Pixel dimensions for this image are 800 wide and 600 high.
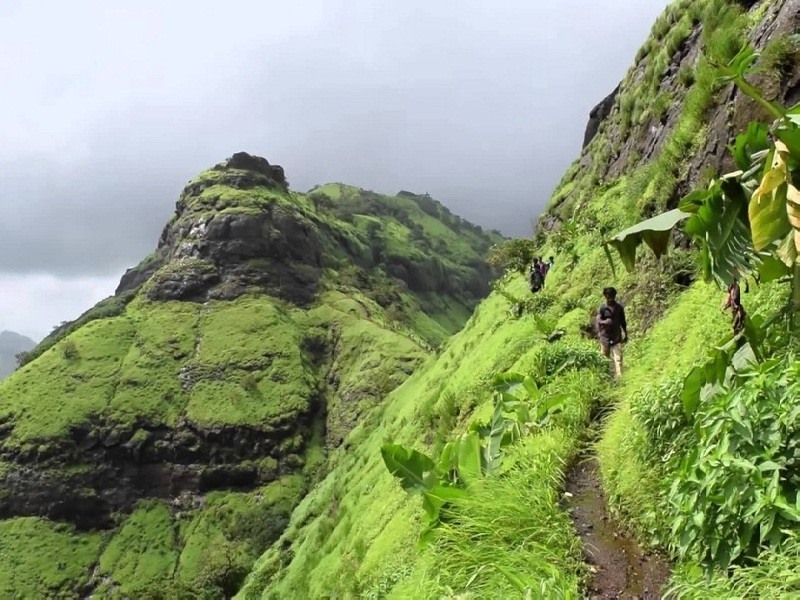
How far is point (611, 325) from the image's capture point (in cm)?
1164

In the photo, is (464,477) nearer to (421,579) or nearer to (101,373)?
(421,579)

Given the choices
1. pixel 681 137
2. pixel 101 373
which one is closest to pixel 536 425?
pixel 681 137

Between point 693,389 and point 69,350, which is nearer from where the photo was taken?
point 693,389

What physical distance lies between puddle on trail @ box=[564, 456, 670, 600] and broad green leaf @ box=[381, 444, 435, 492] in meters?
1.89

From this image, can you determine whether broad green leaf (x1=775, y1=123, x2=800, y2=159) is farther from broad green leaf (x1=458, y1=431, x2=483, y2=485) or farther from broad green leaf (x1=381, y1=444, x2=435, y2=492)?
broad green leaf (x1=381, y1=444, x2=435, y2=492)

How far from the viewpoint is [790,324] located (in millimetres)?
5777

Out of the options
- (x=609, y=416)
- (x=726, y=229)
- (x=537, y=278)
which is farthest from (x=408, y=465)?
(x=537, y=278)

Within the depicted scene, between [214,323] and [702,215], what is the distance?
15228cm

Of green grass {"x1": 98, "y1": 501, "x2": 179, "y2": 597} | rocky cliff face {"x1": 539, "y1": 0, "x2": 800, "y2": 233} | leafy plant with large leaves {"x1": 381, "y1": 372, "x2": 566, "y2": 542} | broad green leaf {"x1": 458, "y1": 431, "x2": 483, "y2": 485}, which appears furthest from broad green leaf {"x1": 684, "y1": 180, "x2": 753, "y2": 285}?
green grass {"x1": 98, "y1": 501, "x2": 179, "y2": 597}

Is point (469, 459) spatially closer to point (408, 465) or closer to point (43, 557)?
point (408, 465)

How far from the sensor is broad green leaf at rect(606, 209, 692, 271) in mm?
5305

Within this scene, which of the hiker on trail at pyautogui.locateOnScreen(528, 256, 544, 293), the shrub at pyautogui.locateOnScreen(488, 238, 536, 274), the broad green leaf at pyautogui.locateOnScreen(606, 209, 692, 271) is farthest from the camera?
the shrub at pyautogui.locateOnScreen(488, 238, 536, 274)

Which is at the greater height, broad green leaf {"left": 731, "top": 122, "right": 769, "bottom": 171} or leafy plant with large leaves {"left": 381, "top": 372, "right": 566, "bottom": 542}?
broad green leaf {"left": 731, "top": 122, "right": 769, "bottom": 171}

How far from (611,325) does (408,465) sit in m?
5.57
